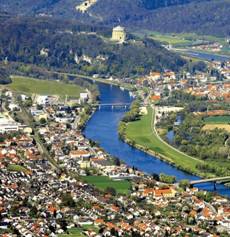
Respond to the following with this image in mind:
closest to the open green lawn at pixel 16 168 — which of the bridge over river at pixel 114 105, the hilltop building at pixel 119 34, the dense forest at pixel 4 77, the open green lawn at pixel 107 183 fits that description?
the open green lawn at pixel 107 183

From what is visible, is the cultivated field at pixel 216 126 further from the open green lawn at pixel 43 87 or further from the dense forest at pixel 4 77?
the dense forest at pixel 4 77

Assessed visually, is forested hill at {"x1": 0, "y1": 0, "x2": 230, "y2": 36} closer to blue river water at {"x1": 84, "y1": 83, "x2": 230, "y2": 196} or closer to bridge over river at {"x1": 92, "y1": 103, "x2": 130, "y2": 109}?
blue river water at {"x1": 84, "y1": 83, "x2": 230, "y2": 196}

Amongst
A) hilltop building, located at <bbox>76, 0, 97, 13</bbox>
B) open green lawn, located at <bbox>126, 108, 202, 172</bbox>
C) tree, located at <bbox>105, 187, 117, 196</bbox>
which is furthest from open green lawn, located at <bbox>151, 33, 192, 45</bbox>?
tree, located at <bbox>105, 187, 117, 196</bbox>

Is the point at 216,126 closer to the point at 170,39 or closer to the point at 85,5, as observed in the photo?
the point at 170,39

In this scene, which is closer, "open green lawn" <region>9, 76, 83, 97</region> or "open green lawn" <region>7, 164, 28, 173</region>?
"open green lawn" <region>7, 164, 28, 173</region>

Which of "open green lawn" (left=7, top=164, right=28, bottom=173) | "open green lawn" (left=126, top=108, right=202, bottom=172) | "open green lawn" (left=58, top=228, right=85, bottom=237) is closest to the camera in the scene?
"open green lawn" (left=58, top=228, right=85, bottom=237)

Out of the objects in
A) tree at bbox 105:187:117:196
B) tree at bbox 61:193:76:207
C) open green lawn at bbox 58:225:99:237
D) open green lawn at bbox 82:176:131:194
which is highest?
tree at bbox 61:193:76:207

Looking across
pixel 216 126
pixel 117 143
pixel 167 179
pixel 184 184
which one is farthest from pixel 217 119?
pixel 184 184

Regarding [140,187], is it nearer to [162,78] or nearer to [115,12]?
[162,78]
